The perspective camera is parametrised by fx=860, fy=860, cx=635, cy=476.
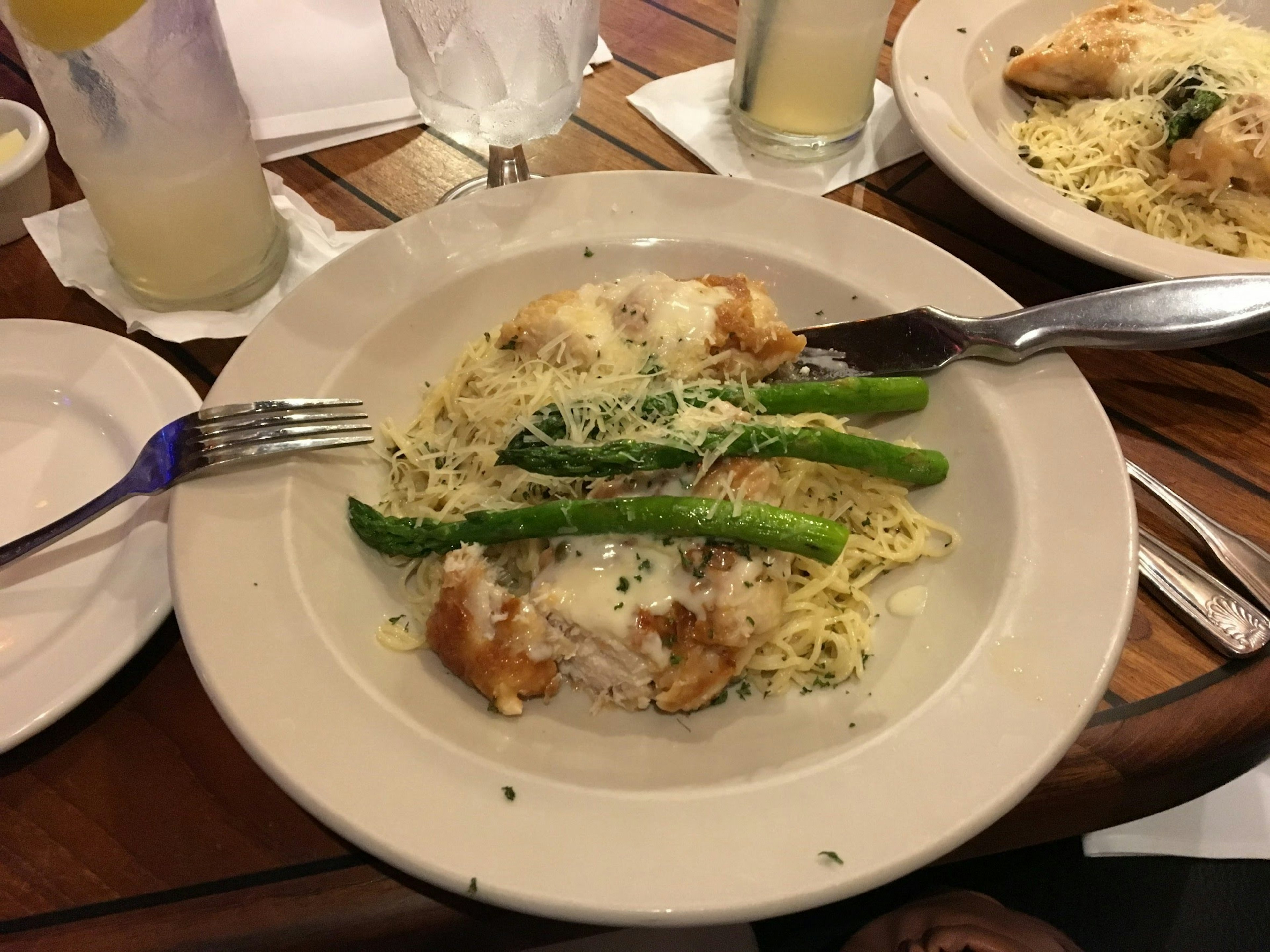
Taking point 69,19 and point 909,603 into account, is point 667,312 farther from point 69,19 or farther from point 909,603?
point 69,19

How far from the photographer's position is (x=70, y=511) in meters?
2.07

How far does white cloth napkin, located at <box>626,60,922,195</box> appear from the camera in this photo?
325 centimetres

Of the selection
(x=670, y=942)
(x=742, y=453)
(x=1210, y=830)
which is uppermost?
(x=742, y=453)

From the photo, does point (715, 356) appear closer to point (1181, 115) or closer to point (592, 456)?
point (592, 456)

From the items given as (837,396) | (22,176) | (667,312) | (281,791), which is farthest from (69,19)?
(837,396)

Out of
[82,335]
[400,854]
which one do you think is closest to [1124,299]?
[400,854]

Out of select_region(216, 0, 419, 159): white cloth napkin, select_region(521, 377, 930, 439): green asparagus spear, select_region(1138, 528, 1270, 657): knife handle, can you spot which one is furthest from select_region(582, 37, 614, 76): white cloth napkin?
select_region(1138, 528, 1270, 657): knife handle

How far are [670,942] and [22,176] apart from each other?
3303 millimetres

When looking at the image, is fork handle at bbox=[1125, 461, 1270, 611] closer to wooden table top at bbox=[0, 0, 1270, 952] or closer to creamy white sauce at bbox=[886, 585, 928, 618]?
wooden table top at bbox=[0, 0, 1270, 952]

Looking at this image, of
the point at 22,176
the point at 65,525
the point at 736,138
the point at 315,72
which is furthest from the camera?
the point at 315,72

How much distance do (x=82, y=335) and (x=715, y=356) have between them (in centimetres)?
170

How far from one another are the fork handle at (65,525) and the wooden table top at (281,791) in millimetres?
299

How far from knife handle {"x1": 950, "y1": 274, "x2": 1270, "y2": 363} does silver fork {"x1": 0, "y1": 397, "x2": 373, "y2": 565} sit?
1.66 meters

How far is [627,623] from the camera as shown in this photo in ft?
6.13
